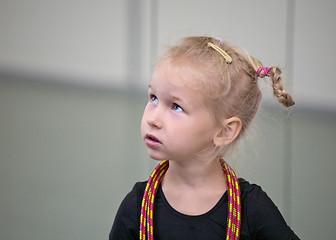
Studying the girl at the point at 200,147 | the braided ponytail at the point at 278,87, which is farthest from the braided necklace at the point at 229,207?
the braided ponytail at the point at 278,87

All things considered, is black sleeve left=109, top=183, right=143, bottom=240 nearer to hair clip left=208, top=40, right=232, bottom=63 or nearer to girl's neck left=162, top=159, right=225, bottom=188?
girl's neck left=162, top=159, right=225, bottom=188

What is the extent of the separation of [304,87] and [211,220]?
4.46 feet

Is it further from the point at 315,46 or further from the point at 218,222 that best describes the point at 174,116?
the point at 315,46

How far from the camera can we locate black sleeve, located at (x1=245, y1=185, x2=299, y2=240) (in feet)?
4.24

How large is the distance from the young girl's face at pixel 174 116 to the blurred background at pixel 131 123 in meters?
0.18

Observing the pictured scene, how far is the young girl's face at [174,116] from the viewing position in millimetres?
1250

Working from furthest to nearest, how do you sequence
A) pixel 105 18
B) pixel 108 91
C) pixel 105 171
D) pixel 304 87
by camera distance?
pixel 108 91
pixel 105 18
pixel 105 171
pixel 304 87

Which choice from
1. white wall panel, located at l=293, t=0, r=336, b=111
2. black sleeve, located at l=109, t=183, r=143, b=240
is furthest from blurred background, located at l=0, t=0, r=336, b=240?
black sleeve, located at l=109, t=183, r=143, b=240

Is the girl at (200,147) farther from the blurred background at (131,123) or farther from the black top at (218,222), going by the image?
the blurred background at (131,123)

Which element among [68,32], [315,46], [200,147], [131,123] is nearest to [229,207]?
[200,147]

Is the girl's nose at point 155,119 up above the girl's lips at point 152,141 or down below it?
above

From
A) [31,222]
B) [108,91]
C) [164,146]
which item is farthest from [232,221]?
[108,91]

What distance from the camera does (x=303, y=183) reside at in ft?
7.64

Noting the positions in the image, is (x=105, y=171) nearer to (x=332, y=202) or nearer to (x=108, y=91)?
(x=332, y=202)
